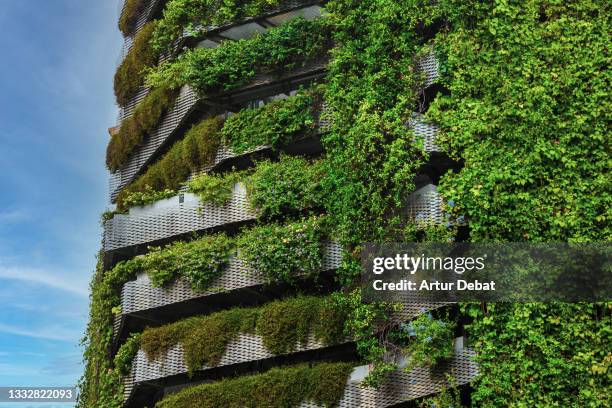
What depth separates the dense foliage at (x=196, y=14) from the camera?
74.4 ft

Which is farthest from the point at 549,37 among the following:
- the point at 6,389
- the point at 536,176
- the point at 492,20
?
the point at 6,389

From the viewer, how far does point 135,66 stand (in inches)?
1021

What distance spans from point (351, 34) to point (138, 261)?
8583 mm

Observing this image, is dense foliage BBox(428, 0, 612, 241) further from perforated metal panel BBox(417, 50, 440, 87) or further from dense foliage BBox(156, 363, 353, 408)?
dense foliage BBox(156, 363, 353, 408)

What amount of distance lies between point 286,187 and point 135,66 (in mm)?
8866

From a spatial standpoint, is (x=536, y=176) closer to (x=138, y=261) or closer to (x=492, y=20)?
(x=492, y=20)

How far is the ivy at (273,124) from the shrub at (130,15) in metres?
7.80

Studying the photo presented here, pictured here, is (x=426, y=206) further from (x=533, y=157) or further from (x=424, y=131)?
(x=533, y=157)

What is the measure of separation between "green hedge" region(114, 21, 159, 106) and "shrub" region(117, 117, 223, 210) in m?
3.39

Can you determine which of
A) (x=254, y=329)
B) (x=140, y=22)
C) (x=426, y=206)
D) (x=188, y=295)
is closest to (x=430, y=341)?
(x=426, y=206)

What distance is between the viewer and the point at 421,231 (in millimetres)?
17578

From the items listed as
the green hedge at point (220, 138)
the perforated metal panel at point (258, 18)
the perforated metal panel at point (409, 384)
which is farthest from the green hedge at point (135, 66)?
the perforated metal panel at point (409, 384)

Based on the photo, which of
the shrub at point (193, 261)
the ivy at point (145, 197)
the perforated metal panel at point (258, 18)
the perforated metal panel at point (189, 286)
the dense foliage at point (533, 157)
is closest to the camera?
the dense foliage at point (533, 157)

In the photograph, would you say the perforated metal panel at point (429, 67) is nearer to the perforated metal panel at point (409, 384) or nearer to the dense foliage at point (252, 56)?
the dense foliage at point (252, 56)
